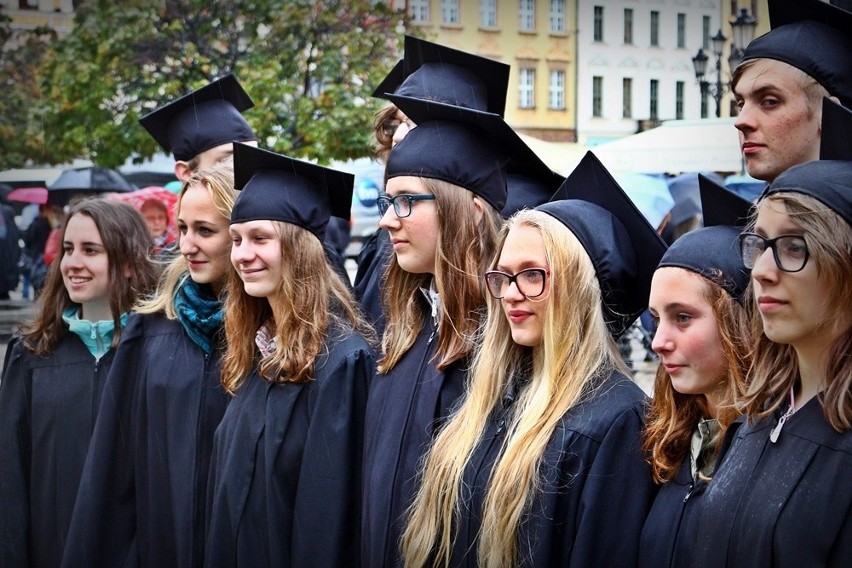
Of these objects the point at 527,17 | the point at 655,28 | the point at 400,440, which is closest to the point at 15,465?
the point at 400,440

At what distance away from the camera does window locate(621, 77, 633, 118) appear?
85.6ft

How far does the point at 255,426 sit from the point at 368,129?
11.9 metres

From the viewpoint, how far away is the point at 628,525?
336 cm

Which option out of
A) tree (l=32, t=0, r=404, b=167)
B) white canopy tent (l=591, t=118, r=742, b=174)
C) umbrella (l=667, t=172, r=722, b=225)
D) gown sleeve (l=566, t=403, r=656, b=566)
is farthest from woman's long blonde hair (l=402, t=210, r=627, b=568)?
tree (l=32, t=0, r=404, b=167)

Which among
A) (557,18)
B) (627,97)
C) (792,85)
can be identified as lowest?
(792,85)

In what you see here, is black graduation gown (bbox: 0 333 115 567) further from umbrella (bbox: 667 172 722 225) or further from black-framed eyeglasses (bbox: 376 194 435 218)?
umbrella (bbox: 667 172 722 225)

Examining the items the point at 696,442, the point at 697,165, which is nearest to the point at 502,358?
the point at 696,442

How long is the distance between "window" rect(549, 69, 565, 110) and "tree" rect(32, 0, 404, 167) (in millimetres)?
7579

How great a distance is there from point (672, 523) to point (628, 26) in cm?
1710

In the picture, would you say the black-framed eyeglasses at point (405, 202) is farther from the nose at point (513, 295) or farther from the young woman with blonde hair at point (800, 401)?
the young woman with blonde hair at point (800, 401)

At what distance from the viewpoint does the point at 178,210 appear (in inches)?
204

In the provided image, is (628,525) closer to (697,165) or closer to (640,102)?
(697,165)

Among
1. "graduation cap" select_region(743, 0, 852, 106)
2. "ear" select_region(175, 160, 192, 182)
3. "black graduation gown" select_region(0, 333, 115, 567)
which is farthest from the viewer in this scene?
"ear" select_region(175, 160, 192, 182)

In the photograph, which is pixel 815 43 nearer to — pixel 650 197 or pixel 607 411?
pixel 607 411
